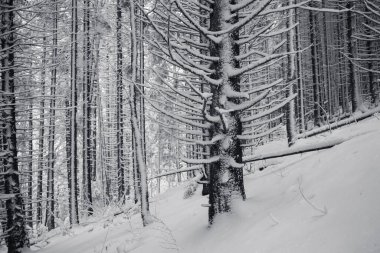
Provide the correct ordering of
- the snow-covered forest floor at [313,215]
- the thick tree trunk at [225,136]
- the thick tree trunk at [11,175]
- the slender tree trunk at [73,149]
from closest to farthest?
the snow-covered forest floor at [313,215], the thick tree trunk at [225,136], the thick tree trunk at [11,175], the slender tree trunk at [73,149]

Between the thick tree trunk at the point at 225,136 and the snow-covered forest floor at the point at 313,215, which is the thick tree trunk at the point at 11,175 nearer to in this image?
the snow-covered forest floor at the point at 313,215

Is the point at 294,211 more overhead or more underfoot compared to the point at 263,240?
more overhead

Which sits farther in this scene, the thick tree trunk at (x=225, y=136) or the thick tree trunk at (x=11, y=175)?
the thick tree trunk at (x=11, y=175)

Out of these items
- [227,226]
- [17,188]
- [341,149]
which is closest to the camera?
[227,226]

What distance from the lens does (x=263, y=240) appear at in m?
2.10

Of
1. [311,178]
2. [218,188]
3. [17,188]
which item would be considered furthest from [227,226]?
[17,188]

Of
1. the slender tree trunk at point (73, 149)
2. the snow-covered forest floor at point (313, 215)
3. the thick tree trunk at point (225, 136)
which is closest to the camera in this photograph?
the snow-covered forest floor at point (313, 215)

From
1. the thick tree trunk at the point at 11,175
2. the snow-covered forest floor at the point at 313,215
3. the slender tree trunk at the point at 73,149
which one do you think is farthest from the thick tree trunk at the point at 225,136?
the slender tree trunk at the point at 73,149

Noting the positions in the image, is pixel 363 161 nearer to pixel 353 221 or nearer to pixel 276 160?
pixel 353 221

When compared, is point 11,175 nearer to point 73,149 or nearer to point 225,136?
point 73,149

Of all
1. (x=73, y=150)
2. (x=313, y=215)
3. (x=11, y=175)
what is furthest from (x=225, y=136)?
(x=73, y=150)

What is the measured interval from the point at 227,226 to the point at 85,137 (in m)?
15.4

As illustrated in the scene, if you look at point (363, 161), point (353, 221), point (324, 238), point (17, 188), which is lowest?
point (17, 188)

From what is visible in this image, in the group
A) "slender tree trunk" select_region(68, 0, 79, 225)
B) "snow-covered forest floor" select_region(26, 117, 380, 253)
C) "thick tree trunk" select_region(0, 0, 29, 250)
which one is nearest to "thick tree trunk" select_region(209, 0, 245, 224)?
"snow-covered forest floor" select_region(26, 117, 380, 253)
